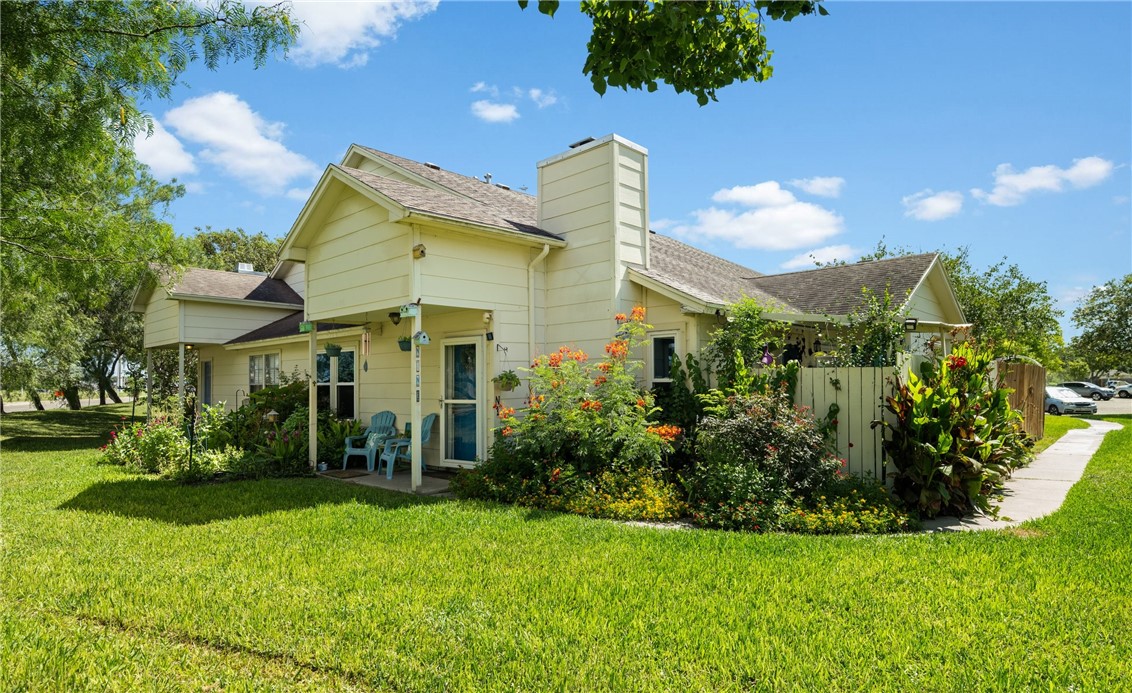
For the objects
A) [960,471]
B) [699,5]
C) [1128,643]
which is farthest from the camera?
[960,471]

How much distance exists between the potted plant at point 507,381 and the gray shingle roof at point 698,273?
2645 millimetres

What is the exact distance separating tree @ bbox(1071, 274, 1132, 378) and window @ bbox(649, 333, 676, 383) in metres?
34.1

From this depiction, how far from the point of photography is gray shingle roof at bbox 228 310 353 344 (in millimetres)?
15128

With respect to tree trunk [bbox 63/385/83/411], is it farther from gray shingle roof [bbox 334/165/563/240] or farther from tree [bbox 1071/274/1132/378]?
tree [bbox 1071/274/1132/378]

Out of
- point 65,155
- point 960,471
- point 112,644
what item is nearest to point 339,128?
point 65,155

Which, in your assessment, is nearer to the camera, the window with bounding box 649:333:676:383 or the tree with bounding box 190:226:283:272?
the window with bounding box 649:333:676:383

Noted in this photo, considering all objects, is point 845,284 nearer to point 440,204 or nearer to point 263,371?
point 440,204

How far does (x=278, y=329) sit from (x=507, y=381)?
10.0 metres

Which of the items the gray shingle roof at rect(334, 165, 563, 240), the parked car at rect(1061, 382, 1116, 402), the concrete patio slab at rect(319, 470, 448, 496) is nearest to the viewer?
the gray shingle roof at rect(334, 165, 563, 240)

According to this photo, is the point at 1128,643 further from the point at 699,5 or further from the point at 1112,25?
the point at 1112,25

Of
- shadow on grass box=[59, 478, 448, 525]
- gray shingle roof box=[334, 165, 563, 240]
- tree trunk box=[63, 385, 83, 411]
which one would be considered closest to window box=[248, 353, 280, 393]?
shadow on grass box=[59, 478, 448, 525]

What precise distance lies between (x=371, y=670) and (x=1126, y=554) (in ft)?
20.9

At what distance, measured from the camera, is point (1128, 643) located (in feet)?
12.0

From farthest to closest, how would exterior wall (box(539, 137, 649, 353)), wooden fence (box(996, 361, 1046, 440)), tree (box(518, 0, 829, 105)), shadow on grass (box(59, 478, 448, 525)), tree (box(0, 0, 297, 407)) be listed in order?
wooden fence (box(996, 361, 1046, 440)) → exterior wall (box(539, 137, 649, 353)) → shadow on grass (box(59, 478, 448, 525)) → tree (box(0, 0, 297, 407)) → tree (box(518, 0, 829, 105))
